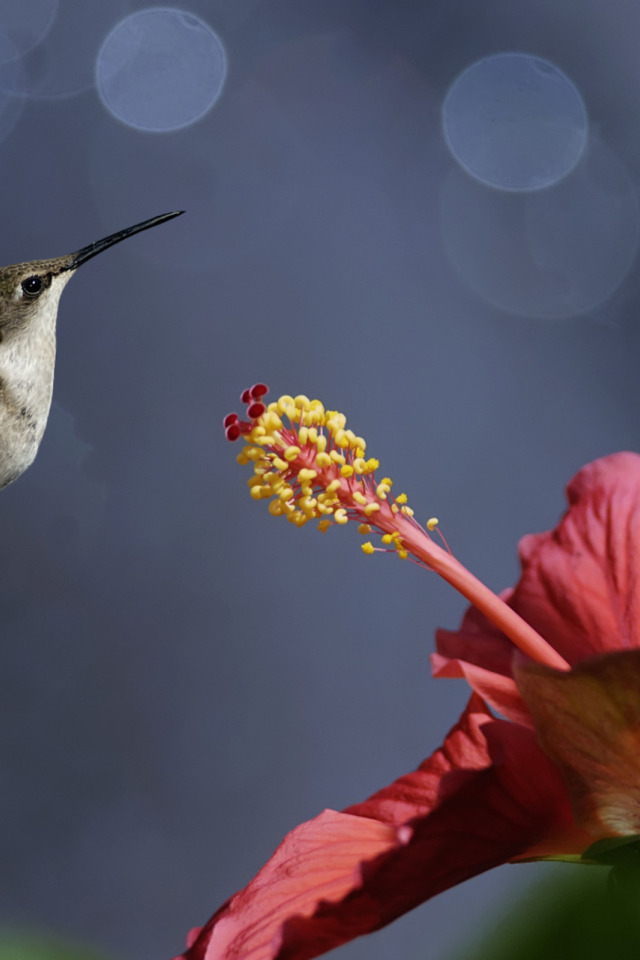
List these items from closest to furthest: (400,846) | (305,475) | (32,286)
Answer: (400,846)
(305,475)
(32,286)

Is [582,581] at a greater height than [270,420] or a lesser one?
lesser

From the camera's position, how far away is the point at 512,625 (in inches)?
14.5

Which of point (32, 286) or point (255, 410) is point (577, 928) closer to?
point (255, 410)

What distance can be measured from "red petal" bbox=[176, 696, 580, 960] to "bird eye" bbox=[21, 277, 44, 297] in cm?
54

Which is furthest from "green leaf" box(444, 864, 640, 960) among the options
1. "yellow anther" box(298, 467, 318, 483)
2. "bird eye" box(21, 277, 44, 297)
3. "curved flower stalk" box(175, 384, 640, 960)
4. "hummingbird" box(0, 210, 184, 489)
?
"bird eye" box(21, 277, 44, 297)

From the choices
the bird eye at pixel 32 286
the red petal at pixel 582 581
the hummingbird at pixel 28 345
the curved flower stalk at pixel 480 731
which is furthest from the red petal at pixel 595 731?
the bird eye at pixel 32 286

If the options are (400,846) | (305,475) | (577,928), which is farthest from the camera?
(305,475)

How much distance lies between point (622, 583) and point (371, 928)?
8.3 inches

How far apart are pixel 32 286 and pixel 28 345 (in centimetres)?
5

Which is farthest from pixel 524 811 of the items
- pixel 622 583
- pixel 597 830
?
pixel 622 583

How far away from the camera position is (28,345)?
743 millimetres

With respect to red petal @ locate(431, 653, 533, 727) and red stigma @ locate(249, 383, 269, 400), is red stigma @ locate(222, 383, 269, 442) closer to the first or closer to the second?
red stigma @ locate(249, 383, 269, 400)

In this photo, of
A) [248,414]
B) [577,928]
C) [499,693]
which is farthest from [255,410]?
[577,928]

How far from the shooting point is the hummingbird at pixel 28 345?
679mm
